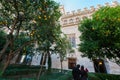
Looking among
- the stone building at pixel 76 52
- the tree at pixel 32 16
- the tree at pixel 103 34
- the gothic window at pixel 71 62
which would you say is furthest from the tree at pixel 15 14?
the gothic window at pixel 71 62

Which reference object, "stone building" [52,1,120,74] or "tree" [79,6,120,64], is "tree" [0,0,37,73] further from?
"stone building" [52,1,120,74]

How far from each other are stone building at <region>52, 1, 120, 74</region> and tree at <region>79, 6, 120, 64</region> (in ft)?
20.5

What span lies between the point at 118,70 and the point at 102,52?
272 inches

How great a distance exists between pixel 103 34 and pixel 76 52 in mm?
9653

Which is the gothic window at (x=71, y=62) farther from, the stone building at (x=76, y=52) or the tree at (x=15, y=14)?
the tree at (x=15, y=14)

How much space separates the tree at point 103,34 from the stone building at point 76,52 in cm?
625

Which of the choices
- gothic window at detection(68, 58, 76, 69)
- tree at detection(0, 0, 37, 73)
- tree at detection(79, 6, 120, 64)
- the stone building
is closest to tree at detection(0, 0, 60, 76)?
tree at detection(0, 0, 37, 73)

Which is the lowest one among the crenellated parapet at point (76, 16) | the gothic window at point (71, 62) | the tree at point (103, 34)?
the gothic window at point (71, 62)

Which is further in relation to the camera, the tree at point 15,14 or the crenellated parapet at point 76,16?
the crenellated parapet at point 76,16

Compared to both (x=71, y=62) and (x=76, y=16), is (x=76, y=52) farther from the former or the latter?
(x=76, y=16)

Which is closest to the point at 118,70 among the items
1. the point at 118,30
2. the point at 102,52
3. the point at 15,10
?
the point at 102,52

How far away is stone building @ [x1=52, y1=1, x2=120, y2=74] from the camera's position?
65.1ft

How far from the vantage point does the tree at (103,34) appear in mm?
11908

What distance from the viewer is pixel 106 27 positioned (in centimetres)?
1209
